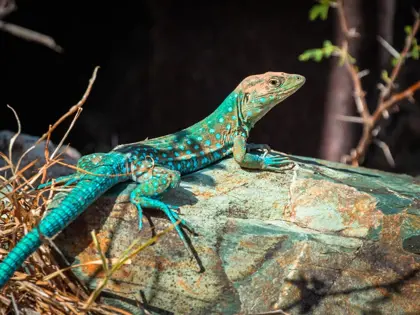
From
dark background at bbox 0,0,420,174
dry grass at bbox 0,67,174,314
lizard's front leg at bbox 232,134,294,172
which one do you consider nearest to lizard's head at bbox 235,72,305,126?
lizard's front leg at bbox 232,134,294,172

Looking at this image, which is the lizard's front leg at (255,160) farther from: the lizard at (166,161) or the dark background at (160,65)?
the dark background at (160,65)

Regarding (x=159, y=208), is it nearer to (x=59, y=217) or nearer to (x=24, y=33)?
(x=59, y=217)

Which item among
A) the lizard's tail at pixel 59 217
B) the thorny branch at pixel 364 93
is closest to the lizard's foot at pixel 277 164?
the lizard's tail at pixel 59 217

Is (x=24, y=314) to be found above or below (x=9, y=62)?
below

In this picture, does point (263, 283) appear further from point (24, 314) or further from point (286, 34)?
point (286, 34)

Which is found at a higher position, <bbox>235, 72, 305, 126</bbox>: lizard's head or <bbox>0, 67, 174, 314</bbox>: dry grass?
<bbox>235, 72, 305, 126</bbox>: lizard's head

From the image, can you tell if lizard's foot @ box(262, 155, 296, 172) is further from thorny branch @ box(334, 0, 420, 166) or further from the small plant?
thorny branch @ box(334, 0, 420, 166)

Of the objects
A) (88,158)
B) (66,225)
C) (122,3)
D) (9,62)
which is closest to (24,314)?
(66,225)
